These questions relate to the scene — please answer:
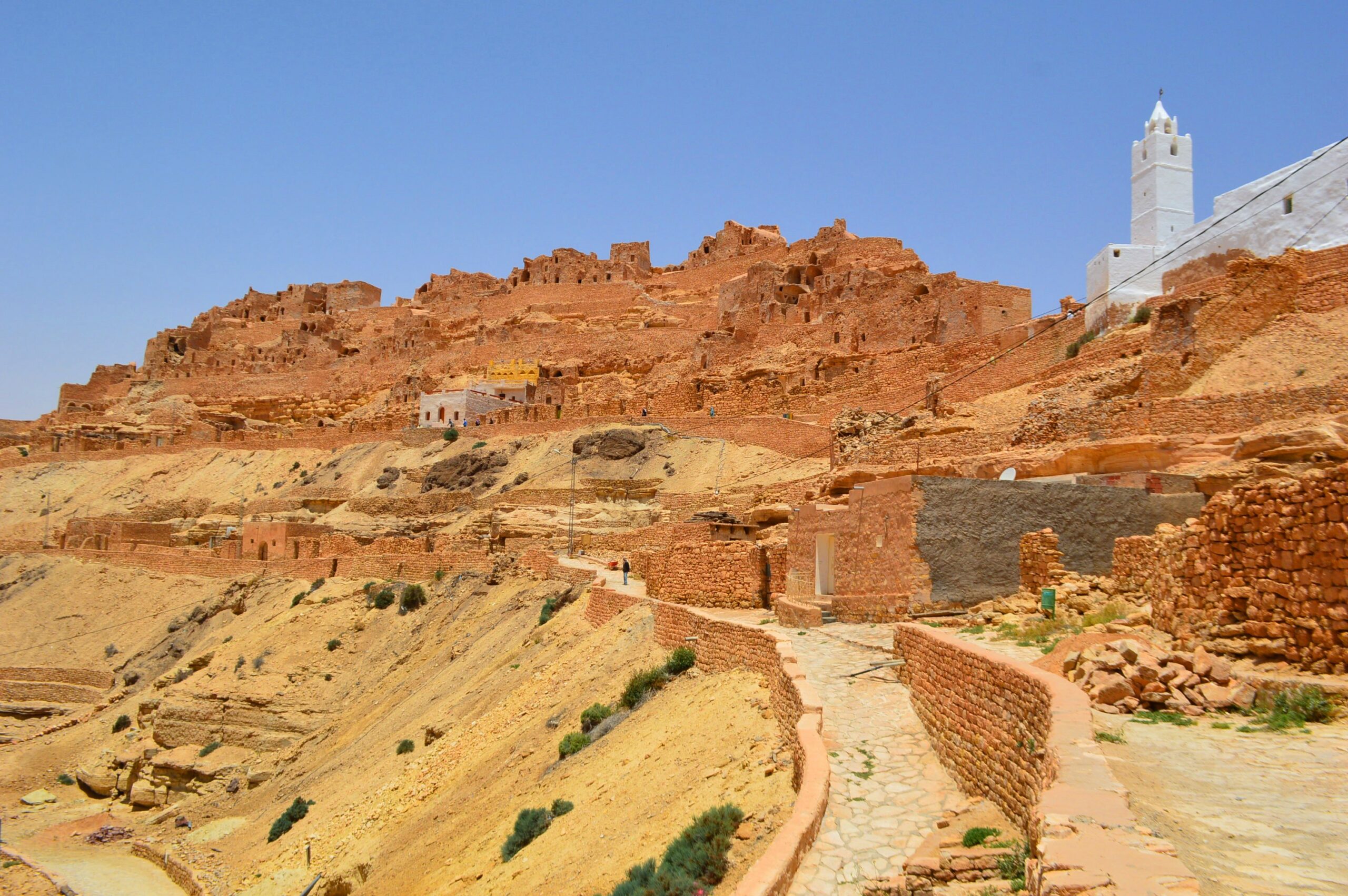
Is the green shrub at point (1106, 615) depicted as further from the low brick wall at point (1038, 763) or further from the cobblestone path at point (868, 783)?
the cobblestone path at point (868, 783)

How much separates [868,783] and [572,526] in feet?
72.5

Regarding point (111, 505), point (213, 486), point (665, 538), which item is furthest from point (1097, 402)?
point (111, 505)

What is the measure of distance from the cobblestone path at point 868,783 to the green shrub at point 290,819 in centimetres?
1078

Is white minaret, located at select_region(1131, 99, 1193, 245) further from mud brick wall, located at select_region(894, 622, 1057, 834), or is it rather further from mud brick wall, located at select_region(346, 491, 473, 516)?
mud brick wall, located at select_region(894, 622, 1057, 834)

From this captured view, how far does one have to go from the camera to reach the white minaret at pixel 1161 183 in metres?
30.6

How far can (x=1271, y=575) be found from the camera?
745 centimetres

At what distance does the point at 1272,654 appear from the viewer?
7.33 meters

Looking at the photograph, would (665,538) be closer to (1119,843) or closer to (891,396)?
(891,396)

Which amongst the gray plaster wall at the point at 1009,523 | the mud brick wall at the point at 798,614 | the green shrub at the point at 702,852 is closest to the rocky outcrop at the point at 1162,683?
the green shrub at the point at 702,852

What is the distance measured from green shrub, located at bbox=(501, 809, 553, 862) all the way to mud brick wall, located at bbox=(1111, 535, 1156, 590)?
256 inches

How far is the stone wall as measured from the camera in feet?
A: 22.5

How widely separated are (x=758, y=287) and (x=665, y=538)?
77.6 ft

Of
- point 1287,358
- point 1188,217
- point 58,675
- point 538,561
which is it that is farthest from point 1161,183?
point 58,675

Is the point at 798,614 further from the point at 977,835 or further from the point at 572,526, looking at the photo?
the point at 572,526
